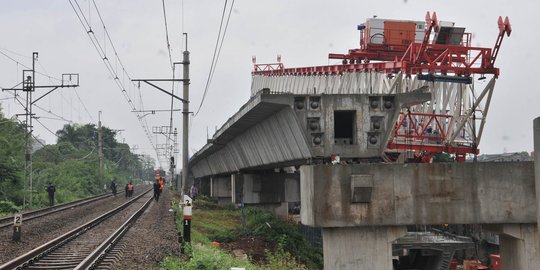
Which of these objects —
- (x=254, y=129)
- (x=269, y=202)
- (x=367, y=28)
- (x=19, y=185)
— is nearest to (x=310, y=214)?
(x=254, y=129)

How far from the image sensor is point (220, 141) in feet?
122

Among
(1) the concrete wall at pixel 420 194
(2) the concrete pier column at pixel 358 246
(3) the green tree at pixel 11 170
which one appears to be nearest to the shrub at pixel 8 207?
(3) the green tree at pixel 11 170

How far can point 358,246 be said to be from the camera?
51.7ft

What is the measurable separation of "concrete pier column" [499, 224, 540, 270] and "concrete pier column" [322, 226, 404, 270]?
2803 mm

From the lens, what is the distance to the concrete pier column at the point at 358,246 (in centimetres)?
1558

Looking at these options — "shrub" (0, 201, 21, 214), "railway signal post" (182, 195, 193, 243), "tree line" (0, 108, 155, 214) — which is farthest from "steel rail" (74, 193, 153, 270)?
"tree line" (0, 108, 155, 214)

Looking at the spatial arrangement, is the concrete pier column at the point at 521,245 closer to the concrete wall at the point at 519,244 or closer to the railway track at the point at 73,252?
the concrete wall at the point at 519,244

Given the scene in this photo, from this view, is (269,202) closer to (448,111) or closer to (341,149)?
(448,111)

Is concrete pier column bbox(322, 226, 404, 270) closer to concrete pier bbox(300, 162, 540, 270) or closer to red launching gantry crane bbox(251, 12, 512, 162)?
concrete pier bbox(300, 162, 540, 270)

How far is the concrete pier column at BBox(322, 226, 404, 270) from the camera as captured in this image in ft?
51.1

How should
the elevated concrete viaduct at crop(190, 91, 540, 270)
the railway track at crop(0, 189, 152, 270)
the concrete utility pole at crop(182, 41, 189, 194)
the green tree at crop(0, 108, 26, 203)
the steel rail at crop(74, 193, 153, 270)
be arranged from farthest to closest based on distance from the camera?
the green tree at crop(0, 108, 26, 203) < the concrete utility pole at crop(182, 41, 189, 194) < the elevated concrete viaduct at crop(190, 91, 540, 270) < the railway track at crop(0, 189, 152, 270) < the steel rail at crop(74, 193, 153, 270)

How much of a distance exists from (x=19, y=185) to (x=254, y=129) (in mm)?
25072

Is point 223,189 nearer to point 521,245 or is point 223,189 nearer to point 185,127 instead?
point 185,127

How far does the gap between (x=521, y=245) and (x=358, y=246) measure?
13.8 ft
